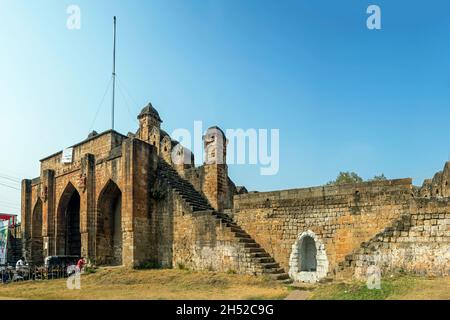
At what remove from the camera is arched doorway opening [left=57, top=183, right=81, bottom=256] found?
23031 millimetres

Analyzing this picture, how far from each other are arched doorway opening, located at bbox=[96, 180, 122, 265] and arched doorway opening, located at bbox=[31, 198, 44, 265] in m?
7.41

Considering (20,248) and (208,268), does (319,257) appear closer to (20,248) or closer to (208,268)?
(208,268)

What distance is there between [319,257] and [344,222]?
157cm

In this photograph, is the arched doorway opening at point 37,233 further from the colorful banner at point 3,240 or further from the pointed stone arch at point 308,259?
the pointed stone arch at point 308,259

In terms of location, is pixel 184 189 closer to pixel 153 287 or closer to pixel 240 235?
pixel 240 235

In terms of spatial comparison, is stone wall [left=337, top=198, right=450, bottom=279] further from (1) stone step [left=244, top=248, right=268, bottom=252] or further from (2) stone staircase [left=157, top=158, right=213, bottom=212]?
(2) stone staircase [left=157, top=158, right=213, bottom=212]

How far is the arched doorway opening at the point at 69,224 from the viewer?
75.6 ft

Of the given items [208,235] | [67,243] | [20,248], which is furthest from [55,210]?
[208,235]

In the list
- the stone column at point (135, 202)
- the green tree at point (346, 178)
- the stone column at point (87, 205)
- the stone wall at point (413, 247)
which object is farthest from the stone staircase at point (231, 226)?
the green tree at point (346, 178)

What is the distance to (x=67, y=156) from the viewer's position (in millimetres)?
23469

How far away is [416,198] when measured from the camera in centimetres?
1227

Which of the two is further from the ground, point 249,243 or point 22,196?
point 22,196

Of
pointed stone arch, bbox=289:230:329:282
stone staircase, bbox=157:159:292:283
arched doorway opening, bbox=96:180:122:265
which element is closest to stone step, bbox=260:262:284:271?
stone staircase, bbox=157:159:292:283

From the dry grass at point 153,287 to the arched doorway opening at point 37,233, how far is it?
9.31 metres
